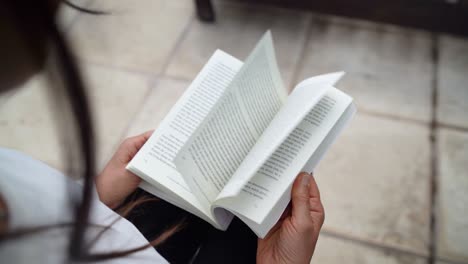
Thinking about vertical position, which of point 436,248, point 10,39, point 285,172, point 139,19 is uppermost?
point 10,39

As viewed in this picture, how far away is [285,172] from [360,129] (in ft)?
2.37

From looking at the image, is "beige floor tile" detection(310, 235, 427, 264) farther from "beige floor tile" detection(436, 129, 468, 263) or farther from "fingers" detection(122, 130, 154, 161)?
"fingers" detection(122, 130, 154, 161)

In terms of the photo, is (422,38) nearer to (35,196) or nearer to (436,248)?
(436,248)

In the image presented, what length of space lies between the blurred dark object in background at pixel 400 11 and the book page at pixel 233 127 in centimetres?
89

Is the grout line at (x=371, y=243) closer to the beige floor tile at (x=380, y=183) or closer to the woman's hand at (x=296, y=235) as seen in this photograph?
the beige floor tile at (x=380, y=183)

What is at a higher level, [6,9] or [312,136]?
[6,9]

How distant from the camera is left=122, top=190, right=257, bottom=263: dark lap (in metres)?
0.71

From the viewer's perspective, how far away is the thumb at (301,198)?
26.8 inches

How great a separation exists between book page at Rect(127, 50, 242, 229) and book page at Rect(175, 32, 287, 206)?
0.05 meters

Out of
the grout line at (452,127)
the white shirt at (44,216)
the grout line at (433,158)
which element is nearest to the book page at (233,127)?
the white shirt at (44,216)

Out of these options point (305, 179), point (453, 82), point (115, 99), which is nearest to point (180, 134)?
point (305, 179)

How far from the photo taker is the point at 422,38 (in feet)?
5.01

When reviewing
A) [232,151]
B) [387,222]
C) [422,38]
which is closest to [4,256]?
→ [232,151]

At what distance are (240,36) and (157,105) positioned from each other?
380mm
